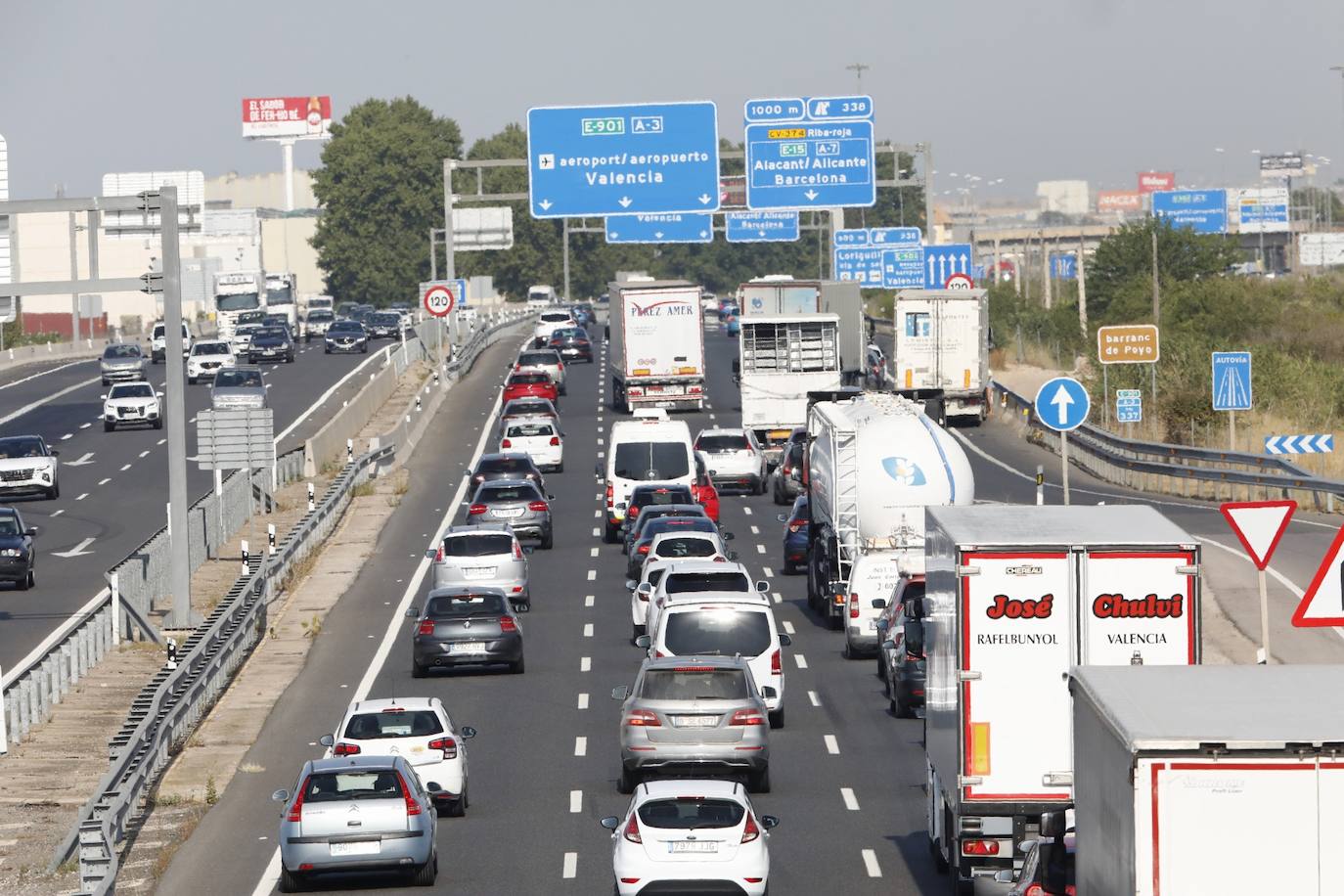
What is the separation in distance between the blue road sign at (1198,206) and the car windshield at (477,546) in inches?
5190

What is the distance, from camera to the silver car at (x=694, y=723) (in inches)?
880

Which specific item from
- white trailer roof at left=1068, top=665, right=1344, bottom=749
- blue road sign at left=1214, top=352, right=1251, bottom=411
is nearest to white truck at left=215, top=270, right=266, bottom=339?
blue road sign at left=1214, top=352, right=1251, bottom=411

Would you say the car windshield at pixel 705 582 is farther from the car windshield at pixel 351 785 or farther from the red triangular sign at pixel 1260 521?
the red triangular sign at pixel 1260 521

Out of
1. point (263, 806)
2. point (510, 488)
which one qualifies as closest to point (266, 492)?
point (510, 488)

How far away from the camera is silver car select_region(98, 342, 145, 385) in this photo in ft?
266

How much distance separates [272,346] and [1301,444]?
187 ft

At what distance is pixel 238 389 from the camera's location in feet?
224

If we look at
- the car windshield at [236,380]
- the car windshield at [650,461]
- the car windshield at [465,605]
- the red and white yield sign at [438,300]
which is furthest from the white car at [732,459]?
the car windshield at [236,380]

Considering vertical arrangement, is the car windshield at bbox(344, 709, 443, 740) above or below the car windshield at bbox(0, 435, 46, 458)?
below

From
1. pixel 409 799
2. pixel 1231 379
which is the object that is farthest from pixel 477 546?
pixel 409 799

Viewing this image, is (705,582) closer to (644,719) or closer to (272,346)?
(644,719)

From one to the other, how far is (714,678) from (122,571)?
15421mm

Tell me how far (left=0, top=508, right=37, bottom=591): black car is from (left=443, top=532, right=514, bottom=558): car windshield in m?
8.58

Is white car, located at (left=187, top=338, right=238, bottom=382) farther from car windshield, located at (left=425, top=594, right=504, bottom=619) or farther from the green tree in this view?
the green tree
